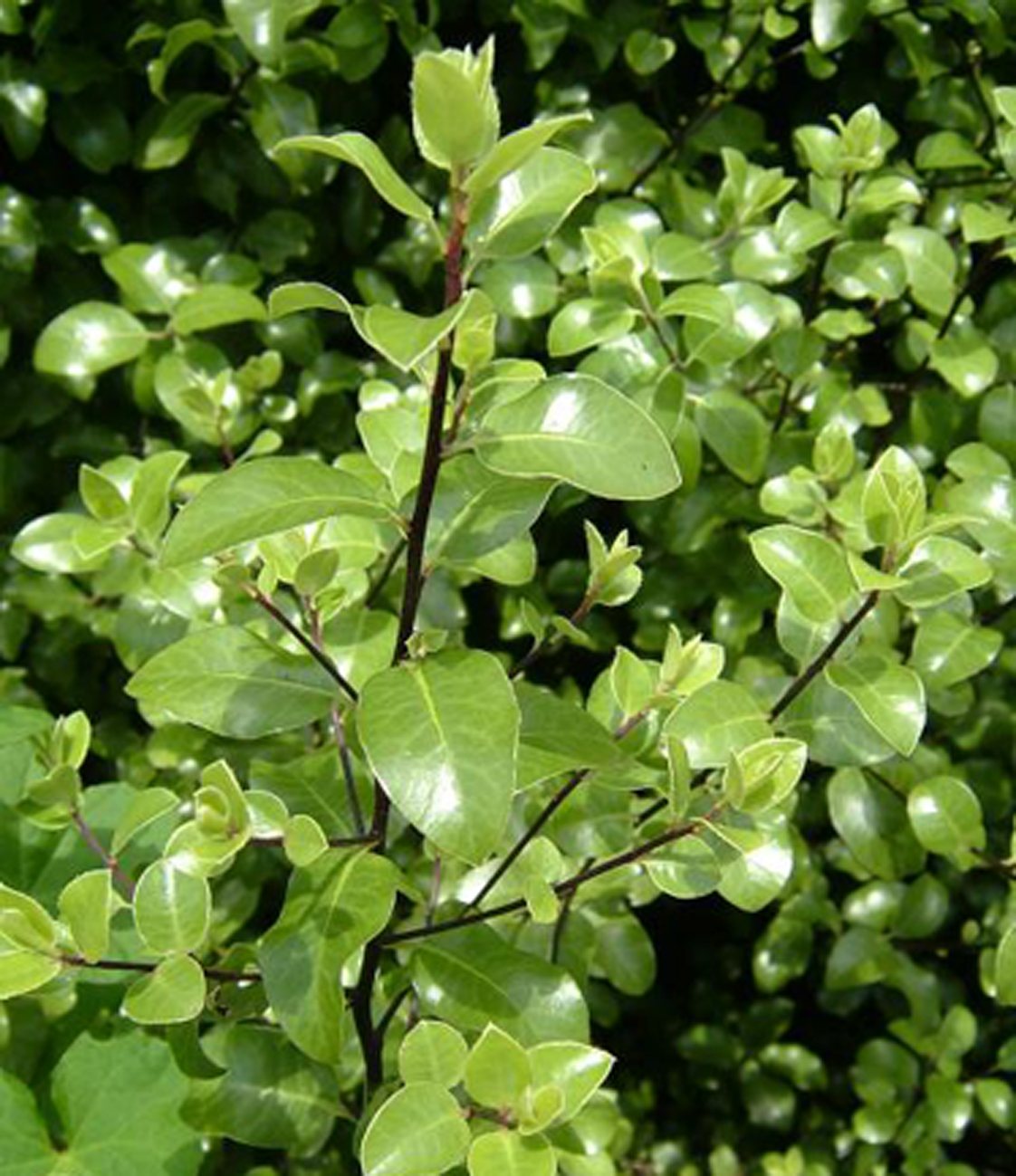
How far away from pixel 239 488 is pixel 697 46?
4.64ft

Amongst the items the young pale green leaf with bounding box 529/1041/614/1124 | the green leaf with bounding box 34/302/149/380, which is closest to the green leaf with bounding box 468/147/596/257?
the young pale green leaf with bounding box 529/1041/614/1124

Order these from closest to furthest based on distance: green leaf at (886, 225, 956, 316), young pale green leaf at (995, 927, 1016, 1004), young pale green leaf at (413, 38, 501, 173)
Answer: young pale green leaf at (413, 38, 501, 173), young pale green leaf at (995, 927, 1016, 1004), green leaf at (886, 225, 956, 316)

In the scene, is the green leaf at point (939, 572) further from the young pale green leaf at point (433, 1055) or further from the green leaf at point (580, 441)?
the young pale green leaf at point (433, 1055)

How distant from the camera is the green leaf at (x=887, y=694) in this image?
128cm

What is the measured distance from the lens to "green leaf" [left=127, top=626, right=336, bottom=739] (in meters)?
1.21

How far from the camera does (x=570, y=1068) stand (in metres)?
1.12

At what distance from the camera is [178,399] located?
73.5 inches

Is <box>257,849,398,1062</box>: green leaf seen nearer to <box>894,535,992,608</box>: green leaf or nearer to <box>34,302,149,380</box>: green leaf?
<box>894,535,992,608</box>: green leaf

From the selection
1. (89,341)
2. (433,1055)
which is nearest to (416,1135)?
(433,1055)

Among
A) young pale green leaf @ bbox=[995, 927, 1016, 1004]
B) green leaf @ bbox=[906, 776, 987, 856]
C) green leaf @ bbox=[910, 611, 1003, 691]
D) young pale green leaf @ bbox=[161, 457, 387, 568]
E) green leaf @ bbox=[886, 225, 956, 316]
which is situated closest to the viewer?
young pale green leaf @ bbox=[161, 457, 387, 568]

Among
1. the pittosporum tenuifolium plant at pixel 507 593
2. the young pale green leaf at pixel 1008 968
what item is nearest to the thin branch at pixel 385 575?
the pittosporum tenuifolium plant at pixel 507 593

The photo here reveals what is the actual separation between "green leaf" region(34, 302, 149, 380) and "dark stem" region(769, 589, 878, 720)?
1.06 metres

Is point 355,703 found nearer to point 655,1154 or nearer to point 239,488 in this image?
point 239,488

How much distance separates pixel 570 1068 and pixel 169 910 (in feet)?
1.18
